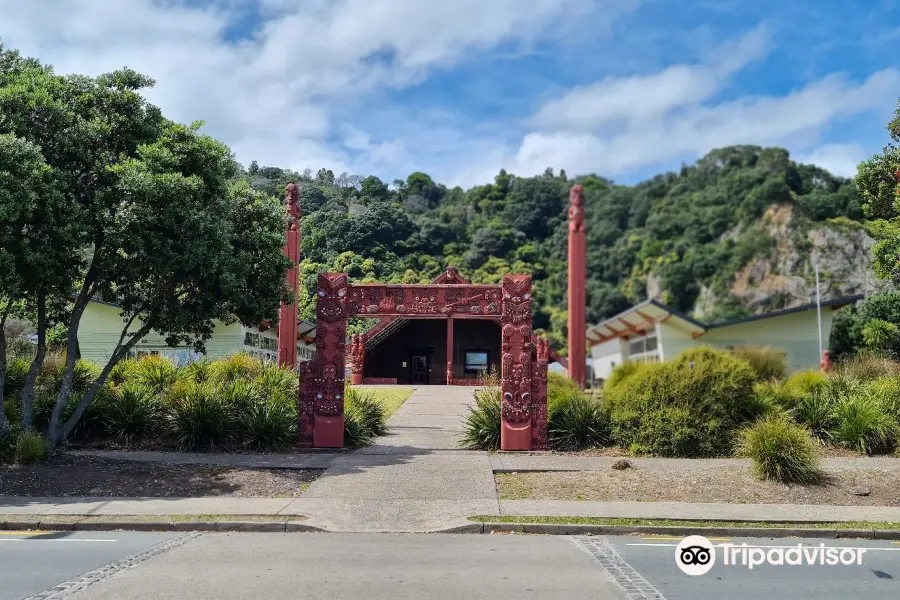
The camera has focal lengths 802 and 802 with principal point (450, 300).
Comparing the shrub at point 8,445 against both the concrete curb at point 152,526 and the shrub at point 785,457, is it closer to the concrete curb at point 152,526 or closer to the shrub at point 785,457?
the concrete curb at point 152,526

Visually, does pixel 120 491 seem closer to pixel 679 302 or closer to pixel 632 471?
pixel 632 471

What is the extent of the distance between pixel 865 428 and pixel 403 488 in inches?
405

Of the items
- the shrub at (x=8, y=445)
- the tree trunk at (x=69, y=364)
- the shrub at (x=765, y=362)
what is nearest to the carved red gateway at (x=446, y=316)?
the tree trunk at (x=69, y=364)

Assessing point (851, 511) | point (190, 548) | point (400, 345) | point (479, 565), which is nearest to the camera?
point (479, 565)

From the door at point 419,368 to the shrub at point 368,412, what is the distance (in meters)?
24.3

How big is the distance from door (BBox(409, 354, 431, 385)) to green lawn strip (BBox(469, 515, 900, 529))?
33764 mm

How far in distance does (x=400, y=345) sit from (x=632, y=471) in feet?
101

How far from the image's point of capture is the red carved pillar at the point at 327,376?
1712cm

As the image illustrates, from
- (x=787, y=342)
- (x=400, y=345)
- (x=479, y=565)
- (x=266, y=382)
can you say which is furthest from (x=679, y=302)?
(x=479, y=565)

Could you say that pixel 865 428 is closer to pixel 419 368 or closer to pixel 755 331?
pixel 419 368

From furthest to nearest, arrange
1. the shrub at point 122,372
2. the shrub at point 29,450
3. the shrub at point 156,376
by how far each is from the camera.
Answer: the shrub at point 122,372
the shrub at point 156,376
the shrub at point 29,450

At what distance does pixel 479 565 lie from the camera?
8.52m

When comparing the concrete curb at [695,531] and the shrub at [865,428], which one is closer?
the concrete curb at [695,531]

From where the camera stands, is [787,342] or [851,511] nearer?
[851,511]
